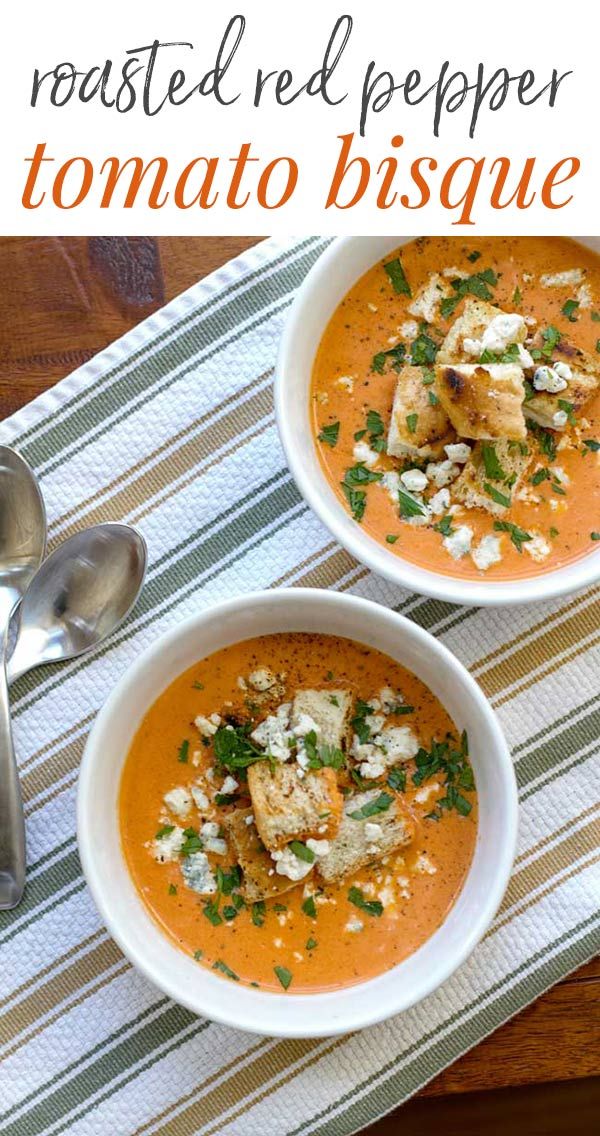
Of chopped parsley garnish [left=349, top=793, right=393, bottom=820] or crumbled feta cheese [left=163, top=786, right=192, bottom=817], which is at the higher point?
chopped parsley garnish [left=349, top=793, right=393, bottom=820]

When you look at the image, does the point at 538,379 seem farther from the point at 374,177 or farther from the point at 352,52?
the point at 352,52

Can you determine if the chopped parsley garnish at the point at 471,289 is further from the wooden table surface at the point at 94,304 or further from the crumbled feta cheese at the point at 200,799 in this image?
the crumbled feta cheese at the point at 200,799

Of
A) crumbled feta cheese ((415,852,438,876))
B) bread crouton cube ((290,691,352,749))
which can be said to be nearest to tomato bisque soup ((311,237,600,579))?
bread crouton cube ((290,691,352,749))

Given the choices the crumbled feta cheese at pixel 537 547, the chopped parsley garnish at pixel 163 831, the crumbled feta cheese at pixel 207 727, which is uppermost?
the crumbled feta cheese at pixel 537 547

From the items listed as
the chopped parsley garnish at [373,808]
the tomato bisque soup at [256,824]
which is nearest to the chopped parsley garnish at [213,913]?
the tomato bisque soup at [256,824]

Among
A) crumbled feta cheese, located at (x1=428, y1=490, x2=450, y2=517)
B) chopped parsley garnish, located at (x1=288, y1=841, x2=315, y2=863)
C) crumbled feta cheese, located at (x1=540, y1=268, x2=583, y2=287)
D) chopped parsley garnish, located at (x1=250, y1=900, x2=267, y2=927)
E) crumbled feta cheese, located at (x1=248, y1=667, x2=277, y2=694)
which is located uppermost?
crumbled feta cheese, located at (x1=540, y1=268, x2=583, y2=287)

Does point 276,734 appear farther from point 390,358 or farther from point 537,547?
point 390,358

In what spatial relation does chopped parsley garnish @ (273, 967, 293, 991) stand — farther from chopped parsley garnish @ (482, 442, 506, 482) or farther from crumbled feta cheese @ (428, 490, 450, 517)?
chopped parsley garnish @ (482, 442, 506, 482)

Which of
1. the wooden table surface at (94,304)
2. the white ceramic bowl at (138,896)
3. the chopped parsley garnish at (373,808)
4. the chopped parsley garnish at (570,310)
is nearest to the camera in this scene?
the white ceramic bowl at (138,896)
